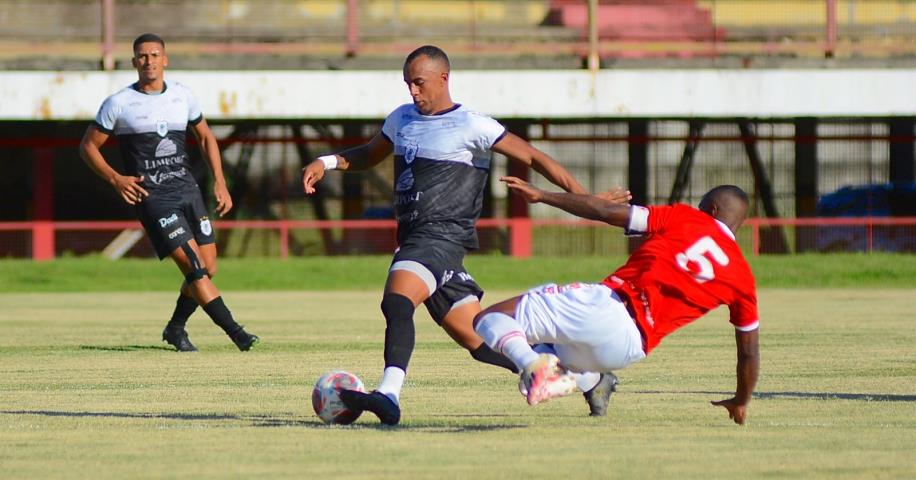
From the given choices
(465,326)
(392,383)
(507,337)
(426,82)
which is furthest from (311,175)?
(507,337)

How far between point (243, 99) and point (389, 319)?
1780 cm

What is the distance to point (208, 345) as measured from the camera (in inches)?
536

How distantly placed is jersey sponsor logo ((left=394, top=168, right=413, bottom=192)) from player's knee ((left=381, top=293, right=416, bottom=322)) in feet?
1.99

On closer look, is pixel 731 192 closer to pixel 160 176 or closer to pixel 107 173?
pixel 107 173

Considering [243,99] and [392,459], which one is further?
[243,99]

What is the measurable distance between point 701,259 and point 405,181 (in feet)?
5.65

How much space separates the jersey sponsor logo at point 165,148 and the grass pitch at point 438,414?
153cm

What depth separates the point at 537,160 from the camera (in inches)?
323

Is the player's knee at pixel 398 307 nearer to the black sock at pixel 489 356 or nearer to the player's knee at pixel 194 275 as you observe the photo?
the black sock at pixel 489 356

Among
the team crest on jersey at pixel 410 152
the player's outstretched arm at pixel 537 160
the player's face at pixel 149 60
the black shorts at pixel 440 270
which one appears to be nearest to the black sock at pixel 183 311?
the player's face at pixel 149 60

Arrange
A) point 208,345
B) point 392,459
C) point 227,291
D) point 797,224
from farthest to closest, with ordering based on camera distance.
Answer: point 797,224 → point 227,291 → point 208,345 → point 392,459

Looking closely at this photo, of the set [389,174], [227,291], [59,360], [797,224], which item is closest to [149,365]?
[59,360]

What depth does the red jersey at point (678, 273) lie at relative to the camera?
24.2 feet

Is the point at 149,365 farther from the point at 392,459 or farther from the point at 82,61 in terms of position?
the point at 82,61
